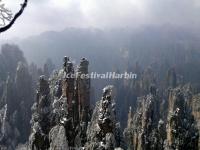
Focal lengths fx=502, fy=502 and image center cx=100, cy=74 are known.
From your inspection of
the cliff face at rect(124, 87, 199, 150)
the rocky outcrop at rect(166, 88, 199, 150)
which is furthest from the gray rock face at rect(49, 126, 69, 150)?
the rocky outcrop at rect(166, 88, 199, 150)

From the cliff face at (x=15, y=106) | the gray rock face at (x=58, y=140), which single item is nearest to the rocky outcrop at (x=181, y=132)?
the gray rock face at (x=58, y=140)

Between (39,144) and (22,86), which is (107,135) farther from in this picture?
(22,86)

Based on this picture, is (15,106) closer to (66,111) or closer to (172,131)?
(172,131)

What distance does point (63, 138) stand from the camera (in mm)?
33875

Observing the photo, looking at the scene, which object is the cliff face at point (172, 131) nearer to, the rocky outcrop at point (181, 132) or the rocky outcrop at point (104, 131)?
the rocky outcrop at point (181, 132)

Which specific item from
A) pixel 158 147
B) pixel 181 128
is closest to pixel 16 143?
pixel 158 147

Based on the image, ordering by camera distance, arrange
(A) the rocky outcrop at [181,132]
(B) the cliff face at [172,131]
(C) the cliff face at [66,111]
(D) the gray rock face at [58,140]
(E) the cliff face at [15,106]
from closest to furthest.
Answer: (D) the gray rock face at [58,140]
(C) the cliff face at [66,111]
(A) the rocky outcrop at [181,132]
(B) the cliff face at [172,131]
(E) the cliff face at [15,106]

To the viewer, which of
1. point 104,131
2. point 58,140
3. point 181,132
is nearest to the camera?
point 104,131

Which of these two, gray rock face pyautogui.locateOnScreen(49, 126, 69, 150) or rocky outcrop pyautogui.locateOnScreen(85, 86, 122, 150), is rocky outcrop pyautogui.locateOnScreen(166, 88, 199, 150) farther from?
rocky outcrop pyautogui.locateOnScreen(85, 86, 122, 150)

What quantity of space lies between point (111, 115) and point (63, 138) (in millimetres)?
4217

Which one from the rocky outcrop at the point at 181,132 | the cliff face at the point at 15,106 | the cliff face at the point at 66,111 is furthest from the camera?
the cliff face at the point at 15,106

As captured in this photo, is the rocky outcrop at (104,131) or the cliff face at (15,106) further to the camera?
the cliff face at (15,106)

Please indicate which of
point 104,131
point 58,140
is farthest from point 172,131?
point 104,131

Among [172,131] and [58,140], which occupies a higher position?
[58,140]
